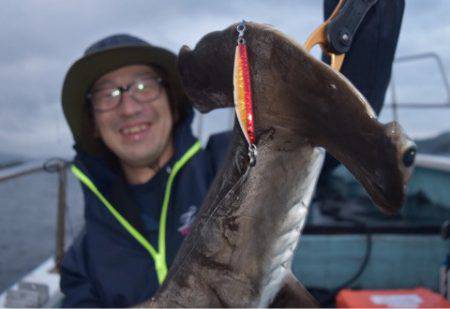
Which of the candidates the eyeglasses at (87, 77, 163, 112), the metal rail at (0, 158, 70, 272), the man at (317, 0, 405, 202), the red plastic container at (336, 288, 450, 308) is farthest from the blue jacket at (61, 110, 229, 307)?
the man at (317, 0, 405, 202)

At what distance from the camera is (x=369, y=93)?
6.67 feet

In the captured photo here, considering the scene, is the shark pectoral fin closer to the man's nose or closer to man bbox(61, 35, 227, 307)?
man bbox(61, 35, 227, 307)

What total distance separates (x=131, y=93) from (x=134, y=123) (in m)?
0.18

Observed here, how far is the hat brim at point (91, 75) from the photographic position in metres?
2.91

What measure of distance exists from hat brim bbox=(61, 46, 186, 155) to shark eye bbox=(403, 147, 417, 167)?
209cm

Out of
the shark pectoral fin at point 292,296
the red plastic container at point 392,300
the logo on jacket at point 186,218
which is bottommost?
the red plastic container at point 392,300

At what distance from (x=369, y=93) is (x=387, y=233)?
2.36 m

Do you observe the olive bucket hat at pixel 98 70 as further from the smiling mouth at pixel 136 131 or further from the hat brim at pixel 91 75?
the smiling mouth at pixel 136 131

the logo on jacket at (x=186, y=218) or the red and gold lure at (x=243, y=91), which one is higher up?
the red and gold lure at (x=243, y=91)

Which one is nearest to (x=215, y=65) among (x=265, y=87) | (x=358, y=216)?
(x=265, y=87)

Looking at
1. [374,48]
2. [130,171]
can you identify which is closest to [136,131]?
[130,171]

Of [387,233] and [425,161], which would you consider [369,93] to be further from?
[425,161]

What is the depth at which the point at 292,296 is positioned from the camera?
174 centimetres

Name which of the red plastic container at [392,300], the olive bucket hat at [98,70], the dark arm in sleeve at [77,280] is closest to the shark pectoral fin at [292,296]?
the red plastic container at [392,300]
